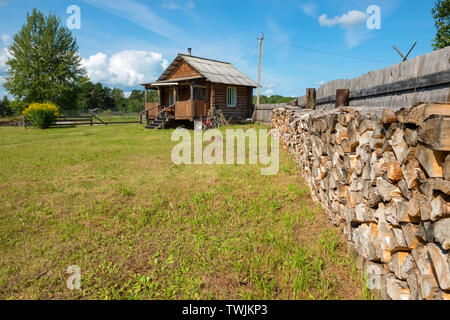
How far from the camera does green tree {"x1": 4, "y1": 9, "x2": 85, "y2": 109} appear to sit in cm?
3206

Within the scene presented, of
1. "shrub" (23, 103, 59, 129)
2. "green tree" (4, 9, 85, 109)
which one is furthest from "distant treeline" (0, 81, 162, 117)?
"shrub" (23, 103, 59, 129)

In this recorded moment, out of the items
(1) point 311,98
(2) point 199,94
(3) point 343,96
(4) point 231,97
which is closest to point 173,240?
(3) point 343,96

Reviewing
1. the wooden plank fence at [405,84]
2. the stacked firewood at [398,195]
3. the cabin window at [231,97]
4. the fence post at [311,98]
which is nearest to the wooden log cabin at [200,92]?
the cabin window at [231,97]

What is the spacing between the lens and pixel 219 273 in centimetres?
264

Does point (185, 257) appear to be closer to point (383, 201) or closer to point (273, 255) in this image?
point (273, 255)

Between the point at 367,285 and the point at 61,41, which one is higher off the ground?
the point at 61,41

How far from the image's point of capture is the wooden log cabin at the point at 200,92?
57.6 ft

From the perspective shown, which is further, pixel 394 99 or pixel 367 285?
pixel 394 99

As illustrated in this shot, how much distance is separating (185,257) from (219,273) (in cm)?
50

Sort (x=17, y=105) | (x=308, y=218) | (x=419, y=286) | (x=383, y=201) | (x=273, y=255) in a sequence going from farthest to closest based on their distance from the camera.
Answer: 1. (x=17, y=105)
2. (x=308, y=218)
3. (x=273, y=255)
4. (x=383, y=201)
5. (x=419, y=286)
